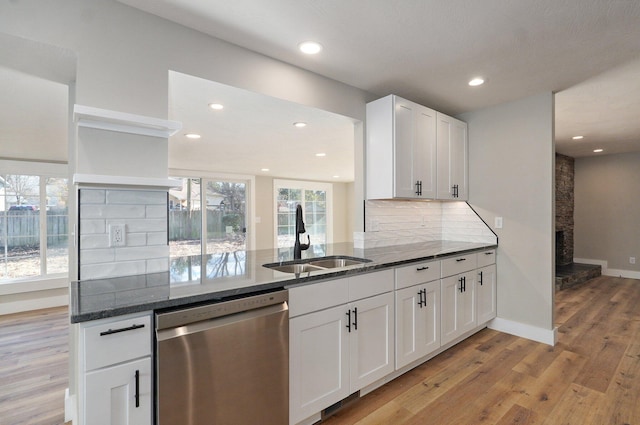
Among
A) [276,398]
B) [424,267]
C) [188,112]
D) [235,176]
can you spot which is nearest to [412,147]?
[424,267]

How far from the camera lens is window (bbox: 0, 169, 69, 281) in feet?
14.9

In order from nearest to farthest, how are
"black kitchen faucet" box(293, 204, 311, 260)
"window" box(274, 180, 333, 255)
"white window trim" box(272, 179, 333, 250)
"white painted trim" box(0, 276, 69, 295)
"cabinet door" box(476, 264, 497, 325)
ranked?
"black kitchen faucet" box(293, 204, 311, 260) < "cabinet door" box(476, 264, 497, 325) < "white painted trim" box(0, 276, 69, 295) < "white window trim" box(272, 179, 333, 250) < "window" box(274, 180, 333, 255)

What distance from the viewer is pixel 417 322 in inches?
94.9

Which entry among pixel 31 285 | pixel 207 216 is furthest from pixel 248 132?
pixel 31 285

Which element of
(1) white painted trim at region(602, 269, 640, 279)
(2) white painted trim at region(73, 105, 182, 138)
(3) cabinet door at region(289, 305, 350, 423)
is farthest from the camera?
(1) white painted trim at region(602, 269, 640, 279)

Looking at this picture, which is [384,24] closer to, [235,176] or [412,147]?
[412,147]

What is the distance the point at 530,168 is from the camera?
3135mm

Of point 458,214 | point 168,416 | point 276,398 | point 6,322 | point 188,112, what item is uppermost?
point 188,112

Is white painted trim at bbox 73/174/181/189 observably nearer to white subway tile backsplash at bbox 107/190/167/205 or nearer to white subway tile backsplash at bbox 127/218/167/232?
white subway tile backsplash at bbox 107/190/167/205

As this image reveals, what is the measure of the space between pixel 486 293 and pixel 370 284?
184 cm

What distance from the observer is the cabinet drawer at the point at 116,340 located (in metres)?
1.16

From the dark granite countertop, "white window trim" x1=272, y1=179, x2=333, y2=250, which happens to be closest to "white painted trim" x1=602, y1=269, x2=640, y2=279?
"white window trim" x1=272, y1=179, x2=333, y2=250

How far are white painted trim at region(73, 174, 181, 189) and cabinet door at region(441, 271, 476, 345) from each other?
7.29 feet

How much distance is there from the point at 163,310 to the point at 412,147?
2.40 m
